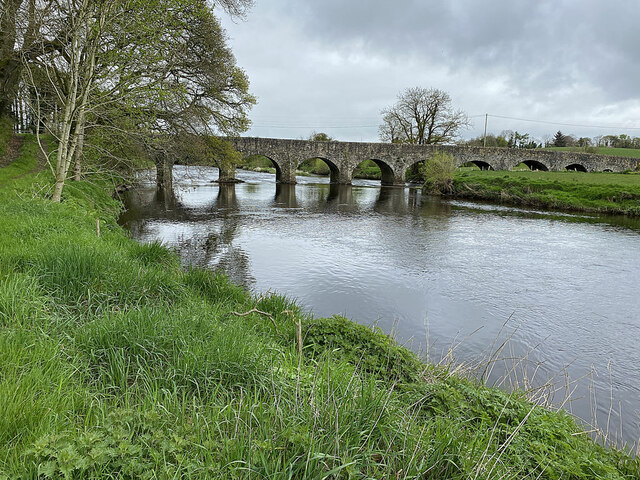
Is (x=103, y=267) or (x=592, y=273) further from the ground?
(x=103, y=267)

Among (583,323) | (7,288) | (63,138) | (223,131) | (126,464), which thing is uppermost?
(223,131)

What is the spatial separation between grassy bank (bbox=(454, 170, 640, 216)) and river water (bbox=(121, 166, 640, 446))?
13.6 feet

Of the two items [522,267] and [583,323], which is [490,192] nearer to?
[522,267]

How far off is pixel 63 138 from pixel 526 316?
909 centimetres

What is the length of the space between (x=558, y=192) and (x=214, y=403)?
28855mm

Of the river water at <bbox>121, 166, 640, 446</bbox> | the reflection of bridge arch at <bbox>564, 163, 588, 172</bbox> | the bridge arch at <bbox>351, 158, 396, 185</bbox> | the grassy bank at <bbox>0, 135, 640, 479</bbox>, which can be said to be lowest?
the river water at <bbox>121, 166, 640, 446</bbox>

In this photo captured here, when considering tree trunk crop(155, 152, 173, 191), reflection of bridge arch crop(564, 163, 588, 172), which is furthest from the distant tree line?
tree trunk crop(155, 152, 173, 191)

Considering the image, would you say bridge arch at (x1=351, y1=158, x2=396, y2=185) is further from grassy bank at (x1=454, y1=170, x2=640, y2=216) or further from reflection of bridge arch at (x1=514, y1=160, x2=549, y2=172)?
reflection of bridge arch at (x1=514, y1=160, x2=549, y2=172)

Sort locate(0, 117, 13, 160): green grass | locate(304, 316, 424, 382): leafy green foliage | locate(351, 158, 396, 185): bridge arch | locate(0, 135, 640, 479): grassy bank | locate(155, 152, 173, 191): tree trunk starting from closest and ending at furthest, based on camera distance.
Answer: locate(0, 135, 640, 479): grassy bank < locate(304, 316, 424, 382): leafy green foliage < locate(155, 152, 173, 191): tree trunk < locate(0, 117, 13, 160): green grass < locate(351, 158, 396, 185): bridge arch

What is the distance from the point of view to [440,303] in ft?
26.0

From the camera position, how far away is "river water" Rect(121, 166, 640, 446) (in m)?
5.50

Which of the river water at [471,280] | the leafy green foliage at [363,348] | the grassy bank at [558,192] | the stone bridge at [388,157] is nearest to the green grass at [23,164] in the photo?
the river water at [471,280]

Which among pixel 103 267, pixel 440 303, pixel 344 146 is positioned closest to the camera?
pixel 103 267

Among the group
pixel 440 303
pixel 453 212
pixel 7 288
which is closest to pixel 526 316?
pixel 440 303
